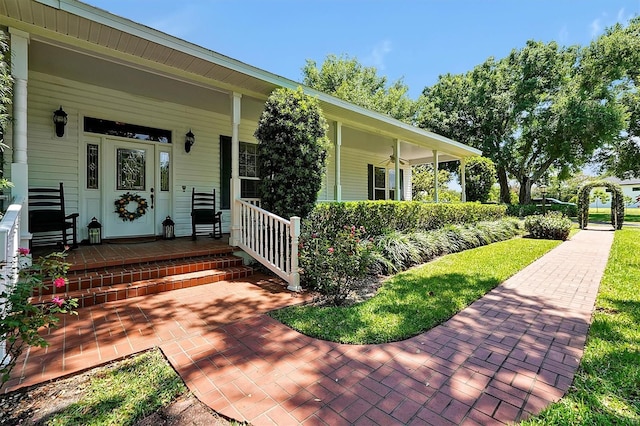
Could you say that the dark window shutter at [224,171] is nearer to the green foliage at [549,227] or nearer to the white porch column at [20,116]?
the white porch column at [20,116]

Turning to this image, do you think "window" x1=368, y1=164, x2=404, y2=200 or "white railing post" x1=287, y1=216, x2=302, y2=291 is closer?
"white railing post" x1=287, y1=216, x2=302, y2=291

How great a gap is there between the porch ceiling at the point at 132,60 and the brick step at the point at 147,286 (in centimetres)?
305

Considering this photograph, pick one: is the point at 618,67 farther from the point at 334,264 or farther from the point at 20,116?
the point at 20,116

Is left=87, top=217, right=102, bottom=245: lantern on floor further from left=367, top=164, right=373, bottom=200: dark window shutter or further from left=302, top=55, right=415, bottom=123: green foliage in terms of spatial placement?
left=302, top=55, right=415, bottom=123: green foliage

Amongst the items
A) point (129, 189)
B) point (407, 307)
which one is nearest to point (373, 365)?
point (407, 307)

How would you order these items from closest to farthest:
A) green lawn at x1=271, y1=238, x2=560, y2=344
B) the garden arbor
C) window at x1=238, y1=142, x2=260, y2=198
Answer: green lawn at x1=271, y1=238, x2=560, y2=344, window at x1=238, y1=142, x2=260, y2=198, the garden arbor

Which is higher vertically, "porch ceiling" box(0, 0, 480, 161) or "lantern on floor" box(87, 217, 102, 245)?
"porch ceiling" box(0, 0, 480, 161)

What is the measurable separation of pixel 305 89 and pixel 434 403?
17.2 ft

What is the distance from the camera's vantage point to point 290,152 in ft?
16.2

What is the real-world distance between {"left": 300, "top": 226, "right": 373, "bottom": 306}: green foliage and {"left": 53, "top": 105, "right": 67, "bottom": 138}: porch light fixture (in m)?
4.36

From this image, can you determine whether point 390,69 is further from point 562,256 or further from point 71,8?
point 71,8

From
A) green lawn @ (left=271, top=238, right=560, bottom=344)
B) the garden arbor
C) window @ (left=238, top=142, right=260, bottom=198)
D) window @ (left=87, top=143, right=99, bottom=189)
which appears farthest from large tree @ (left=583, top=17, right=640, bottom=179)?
window @ (left=87, top=143, right=99, bottom=189)

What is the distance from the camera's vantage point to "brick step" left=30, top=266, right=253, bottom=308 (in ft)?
11.3

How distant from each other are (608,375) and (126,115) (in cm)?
739
